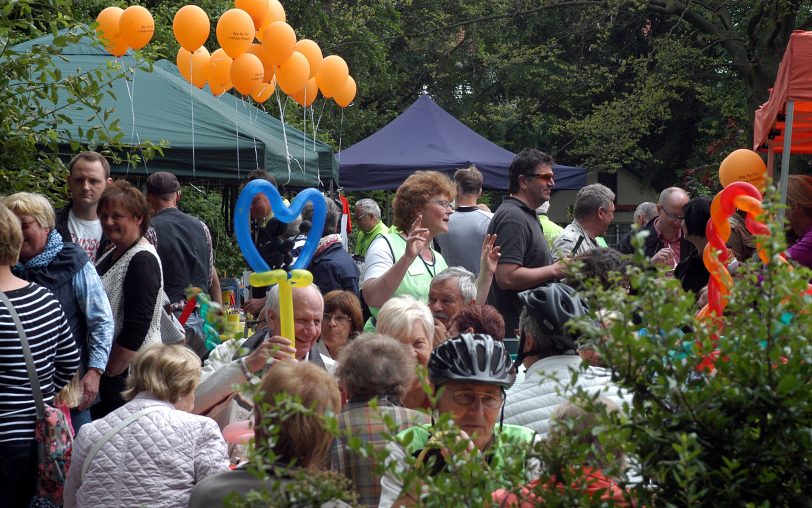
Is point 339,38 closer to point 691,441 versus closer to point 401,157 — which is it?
point 401,157

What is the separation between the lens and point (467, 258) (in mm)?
7148

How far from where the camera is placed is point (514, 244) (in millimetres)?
5762

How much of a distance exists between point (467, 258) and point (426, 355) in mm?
2938

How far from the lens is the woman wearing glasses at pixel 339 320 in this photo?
498 centimetres

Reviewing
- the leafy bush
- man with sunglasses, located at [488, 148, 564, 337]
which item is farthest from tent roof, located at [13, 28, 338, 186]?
the leafy bush

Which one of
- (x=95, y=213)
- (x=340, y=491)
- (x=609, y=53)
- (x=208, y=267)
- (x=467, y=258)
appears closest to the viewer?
(x=340, y=491)

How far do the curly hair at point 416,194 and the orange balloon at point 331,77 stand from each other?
4862 mm

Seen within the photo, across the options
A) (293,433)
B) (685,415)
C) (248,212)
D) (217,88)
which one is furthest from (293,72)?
(685,415)

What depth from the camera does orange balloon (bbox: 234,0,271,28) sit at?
950 centimetres

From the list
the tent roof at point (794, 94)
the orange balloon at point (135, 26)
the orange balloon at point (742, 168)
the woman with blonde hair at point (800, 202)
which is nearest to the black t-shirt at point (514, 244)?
the woman with blonde hair at point (800, 202)

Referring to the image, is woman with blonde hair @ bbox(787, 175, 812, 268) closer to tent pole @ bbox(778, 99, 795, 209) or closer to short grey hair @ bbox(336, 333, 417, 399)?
tent pole @ bbox(778, 99, 795, 209)

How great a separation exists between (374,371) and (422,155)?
1118 centimetres

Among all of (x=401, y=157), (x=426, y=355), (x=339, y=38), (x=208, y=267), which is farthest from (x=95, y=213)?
(x=339, y=38)

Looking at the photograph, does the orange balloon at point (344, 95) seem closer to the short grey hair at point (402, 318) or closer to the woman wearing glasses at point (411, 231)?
the woman wearing glasses at point (411, 231)
